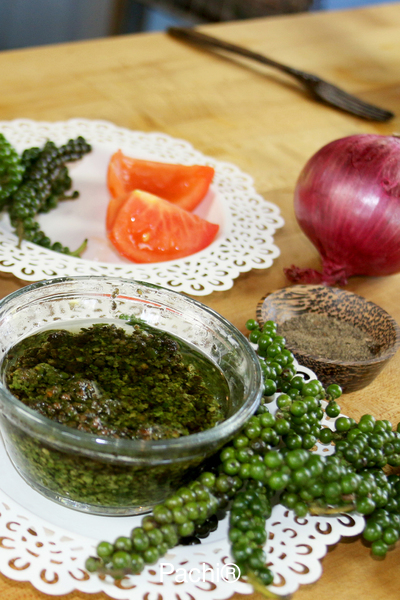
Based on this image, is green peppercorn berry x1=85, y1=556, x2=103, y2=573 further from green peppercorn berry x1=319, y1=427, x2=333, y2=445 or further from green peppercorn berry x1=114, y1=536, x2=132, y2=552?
green peppercorn berry x1=319, y1=427, x2=333, y2=445

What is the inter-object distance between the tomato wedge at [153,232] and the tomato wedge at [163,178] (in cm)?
16

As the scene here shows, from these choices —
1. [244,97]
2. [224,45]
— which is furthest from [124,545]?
[224,45]

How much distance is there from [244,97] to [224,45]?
287 millimetres

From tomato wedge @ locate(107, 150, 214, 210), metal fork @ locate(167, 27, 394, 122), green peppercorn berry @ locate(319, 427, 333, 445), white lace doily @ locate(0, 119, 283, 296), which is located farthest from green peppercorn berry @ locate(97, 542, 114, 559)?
metal fork @ locate(167, 27, 394, 122)

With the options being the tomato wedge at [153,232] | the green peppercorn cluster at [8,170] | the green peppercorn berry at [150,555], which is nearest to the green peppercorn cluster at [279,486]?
the green peppercorn berry at [150,555]

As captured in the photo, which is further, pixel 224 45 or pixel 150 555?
pixel 224 45

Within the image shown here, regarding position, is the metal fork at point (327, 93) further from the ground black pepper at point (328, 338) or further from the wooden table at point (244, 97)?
the ground black pepper at point (328, 338)

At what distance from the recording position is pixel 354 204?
1089 millimetres

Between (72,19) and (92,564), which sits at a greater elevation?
(92,564)

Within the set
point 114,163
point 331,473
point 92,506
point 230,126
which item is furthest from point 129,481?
point 230,126

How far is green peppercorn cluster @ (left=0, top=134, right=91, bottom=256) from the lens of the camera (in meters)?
1.19

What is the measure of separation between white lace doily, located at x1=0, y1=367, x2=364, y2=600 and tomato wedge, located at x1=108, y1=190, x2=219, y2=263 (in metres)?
0.59

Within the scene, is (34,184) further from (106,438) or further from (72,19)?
(72,19)

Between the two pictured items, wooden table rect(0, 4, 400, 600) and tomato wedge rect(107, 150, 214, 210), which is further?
tomato wedge rect(107, 150, 214, 210)
